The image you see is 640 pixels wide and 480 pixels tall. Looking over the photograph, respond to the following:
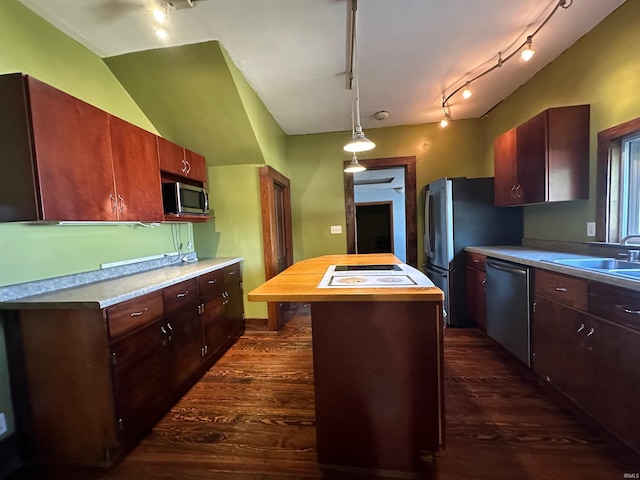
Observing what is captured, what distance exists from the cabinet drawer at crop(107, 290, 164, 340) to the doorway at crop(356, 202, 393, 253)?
598 cm

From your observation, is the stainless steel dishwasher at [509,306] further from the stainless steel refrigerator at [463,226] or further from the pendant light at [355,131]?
the pendant light at [355,131]

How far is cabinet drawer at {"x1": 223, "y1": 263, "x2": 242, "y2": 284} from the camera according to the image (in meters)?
2.69

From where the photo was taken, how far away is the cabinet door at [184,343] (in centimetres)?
184

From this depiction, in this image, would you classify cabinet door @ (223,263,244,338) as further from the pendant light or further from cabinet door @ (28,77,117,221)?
the pendant light

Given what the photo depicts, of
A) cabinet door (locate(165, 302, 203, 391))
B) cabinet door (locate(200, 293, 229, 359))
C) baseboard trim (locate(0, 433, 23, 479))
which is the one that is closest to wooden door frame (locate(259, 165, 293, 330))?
cabinet door (locate(200, 293, 229, 359))

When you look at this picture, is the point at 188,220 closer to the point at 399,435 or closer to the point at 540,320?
the point at 399,435

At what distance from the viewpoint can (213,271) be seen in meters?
2.45

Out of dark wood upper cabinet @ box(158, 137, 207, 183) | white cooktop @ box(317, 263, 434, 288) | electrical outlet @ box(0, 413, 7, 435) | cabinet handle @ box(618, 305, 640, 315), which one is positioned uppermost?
dark wood upper cabinet @ box(158, 137, 207, 183)

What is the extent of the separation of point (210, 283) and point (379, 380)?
68.5 inches

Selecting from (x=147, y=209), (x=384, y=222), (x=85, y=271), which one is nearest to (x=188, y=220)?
(x=147, y=209)

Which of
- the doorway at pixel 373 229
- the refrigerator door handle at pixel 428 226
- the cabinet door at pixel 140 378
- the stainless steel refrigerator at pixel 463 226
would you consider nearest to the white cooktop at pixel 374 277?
the cabinet door at pixel 140 378

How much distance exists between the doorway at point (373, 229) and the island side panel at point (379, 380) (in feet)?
20.0

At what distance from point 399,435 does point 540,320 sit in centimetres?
141

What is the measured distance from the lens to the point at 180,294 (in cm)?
194
